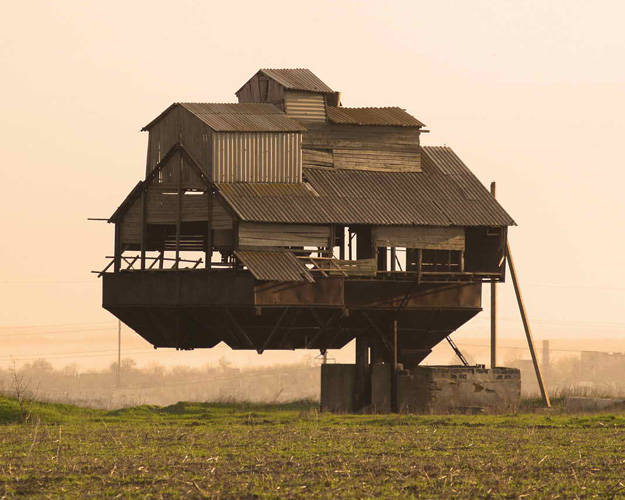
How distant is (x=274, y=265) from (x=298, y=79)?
10.1 metres

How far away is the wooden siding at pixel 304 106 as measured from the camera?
2173 inches

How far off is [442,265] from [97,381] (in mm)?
83427

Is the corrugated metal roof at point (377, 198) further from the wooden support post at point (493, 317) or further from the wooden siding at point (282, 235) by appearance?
the wooden support post at point (493, 317)

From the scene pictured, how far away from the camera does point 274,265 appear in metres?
49.3

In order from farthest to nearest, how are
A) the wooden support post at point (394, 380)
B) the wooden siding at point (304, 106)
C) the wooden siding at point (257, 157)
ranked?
1. the wooden siding at point (304, 106)
2. the wooden support post at point (394, 380)
3. the wooden siding at point (257, 157)

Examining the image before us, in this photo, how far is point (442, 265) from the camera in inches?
2144

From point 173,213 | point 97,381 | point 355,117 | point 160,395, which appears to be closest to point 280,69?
point 355,117

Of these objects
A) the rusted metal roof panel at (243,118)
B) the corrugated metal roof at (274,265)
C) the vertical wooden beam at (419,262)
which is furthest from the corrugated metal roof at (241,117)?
the vertical wooden beam at (419,262)

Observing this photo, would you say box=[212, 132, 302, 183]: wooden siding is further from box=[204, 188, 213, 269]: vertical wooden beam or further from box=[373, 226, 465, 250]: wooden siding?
box=[373, 226, 465, 250]: wooden siding

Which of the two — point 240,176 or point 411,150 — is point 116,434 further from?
point 411,150

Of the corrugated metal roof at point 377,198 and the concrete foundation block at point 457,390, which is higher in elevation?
the corrugated metal roof at point 377,198

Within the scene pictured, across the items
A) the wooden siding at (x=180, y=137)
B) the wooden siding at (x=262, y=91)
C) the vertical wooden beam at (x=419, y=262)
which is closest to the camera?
the wooden siding at (x=180, y=137)

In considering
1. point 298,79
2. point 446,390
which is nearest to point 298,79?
point 298,79

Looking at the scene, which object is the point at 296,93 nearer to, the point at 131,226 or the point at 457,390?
the point at 131,226
